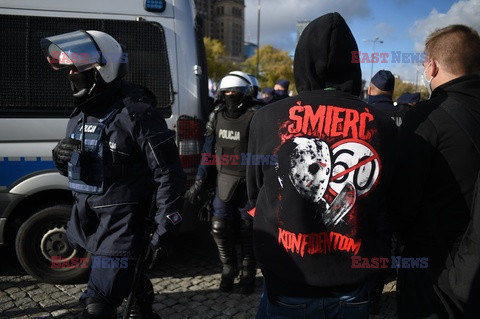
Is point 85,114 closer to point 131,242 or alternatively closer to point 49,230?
point 131,242

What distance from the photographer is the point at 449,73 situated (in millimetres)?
1665

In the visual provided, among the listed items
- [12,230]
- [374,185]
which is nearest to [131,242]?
[374,185]

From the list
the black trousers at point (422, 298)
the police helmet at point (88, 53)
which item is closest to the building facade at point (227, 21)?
the police helmet at point (88, 53)

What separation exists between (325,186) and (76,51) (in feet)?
5.51

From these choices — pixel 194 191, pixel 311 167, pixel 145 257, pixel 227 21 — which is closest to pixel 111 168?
pixel 145 257

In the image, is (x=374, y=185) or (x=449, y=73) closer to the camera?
(x=374, y=185)

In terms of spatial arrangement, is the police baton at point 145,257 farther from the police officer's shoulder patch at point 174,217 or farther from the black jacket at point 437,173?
the black jacket at point 437,173

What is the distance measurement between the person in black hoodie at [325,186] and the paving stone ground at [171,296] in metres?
1.90

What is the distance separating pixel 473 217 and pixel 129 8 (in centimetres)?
320

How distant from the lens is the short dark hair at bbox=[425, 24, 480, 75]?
5.36ft

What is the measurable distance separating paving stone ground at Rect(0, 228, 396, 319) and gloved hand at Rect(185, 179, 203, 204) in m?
0.82

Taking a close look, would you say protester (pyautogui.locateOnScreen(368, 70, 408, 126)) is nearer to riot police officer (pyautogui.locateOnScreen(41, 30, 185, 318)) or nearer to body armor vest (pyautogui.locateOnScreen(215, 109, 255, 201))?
body armor vest (pyautogui.locateOnScreen(215, 109, 255, 201))

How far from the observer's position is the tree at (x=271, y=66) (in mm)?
56594

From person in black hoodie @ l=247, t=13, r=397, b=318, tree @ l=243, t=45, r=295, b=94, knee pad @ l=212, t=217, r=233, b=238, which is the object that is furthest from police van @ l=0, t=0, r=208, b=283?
tree @ l=243, t=45, r=295, b=94
